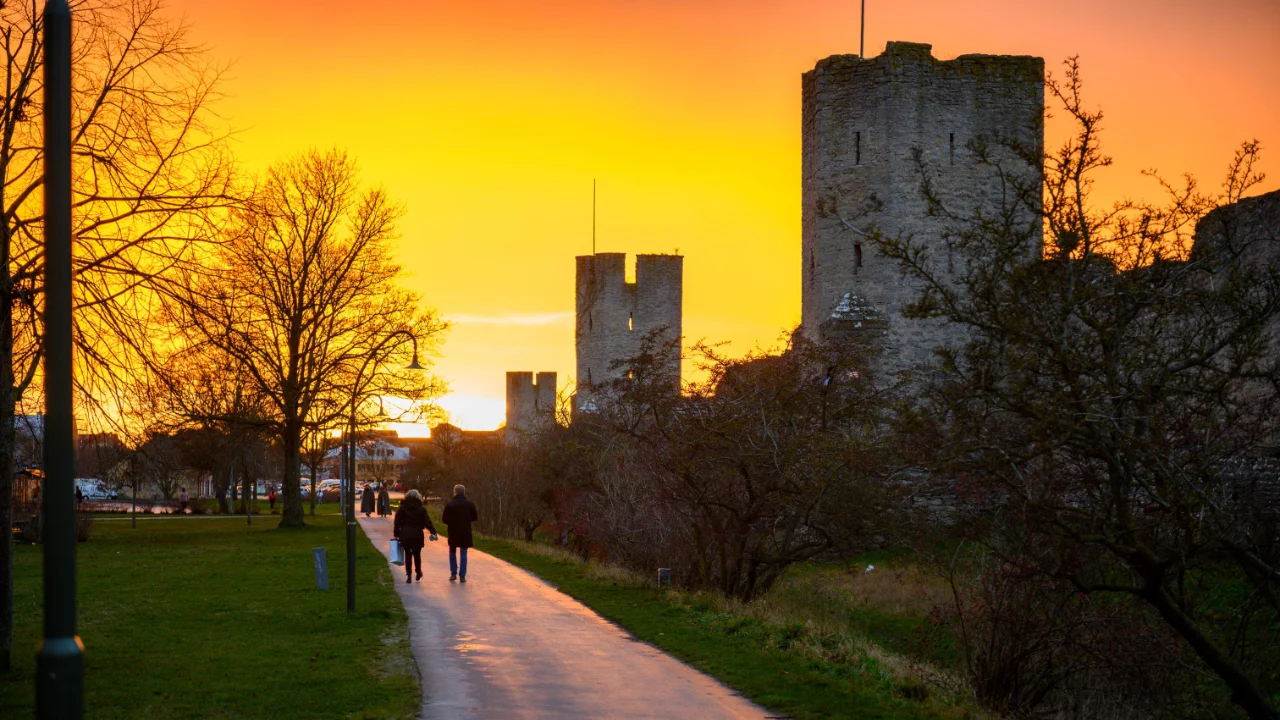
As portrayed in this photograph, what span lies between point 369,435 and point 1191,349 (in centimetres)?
4353

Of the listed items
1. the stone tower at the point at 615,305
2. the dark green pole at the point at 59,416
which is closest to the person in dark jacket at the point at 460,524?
the dark green pole at the point at 59,416

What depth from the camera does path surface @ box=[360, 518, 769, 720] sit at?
11281 mm

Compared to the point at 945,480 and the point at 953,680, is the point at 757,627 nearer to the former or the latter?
the point at 953,680

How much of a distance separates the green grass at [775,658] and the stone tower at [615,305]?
4789 centimetres

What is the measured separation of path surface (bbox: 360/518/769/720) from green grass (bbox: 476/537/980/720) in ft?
1.15

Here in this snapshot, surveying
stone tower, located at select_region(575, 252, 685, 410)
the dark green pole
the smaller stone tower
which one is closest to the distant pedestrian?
the smaller stone tower

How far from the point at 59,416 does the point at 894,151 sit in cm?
3384

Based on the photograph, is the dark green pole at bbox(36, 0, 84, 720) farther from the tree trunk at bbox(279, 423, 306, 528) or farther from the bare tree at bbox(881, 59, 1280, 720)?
the tree trunk at bbox(279, 423, 306, 528)

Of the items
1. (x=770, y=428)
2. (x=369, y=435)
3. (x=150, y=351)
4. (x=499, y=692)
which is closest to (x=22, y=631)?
(x=150, y=351)

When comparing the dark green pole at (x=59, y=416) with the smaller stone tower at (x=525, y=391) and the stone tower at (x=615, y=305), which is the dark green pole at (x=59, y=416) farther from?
the smaller stone tower at (x=525, y=391)

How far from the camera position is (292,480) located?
47.8 metres

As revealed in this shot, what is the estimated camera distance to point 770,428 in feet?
64.2

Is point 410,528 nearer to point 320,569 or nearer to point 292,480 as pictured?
point 320,569

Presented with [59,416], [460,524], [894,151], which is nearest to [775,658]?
[59,416]
